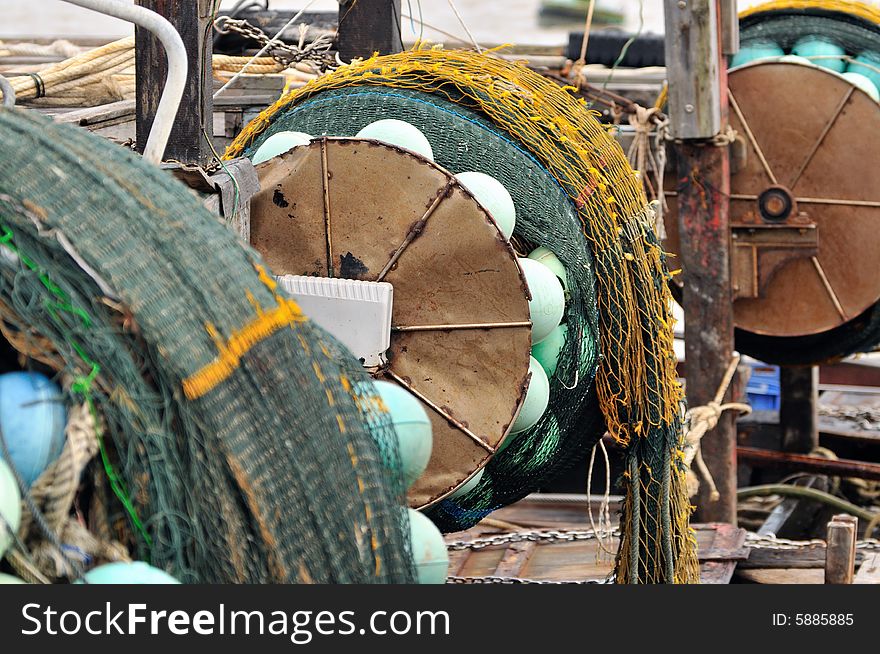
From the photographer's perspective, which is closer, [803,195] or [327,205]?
[327,205]

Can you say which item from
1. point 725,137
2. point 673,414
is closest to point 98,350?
point 673,414

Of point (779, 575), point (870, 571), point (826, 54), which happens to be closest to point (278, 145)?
point (779, 575)

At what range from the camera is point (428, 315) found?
9.65 ft

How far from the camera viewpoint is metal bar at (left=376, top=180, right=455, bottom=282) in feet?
9.59

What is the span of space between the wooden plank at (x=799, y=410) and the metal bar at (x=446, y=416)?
15.9 ft

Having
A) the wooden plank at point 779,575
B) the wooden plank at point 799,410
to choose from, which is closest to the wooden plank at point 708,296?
the wooden plank at point 779,575

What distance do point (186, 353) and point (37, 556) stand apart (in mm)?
330

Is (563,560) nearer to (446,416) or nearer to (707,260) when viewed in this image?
(707,260)

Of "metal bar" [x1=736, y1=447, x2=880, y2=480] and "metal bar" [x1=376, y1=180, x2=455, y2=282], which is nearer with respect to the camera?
"metal bar" [x1=376, y1=180, x2=455, y2=282]

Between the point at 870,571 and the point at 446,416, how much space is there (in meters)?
3.12

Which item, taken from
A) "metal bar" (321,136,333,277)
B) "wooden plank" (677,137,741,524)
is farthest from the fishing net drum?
"metal bar" (321,136,333,277)

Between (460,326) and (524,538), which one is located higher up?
(460,326)

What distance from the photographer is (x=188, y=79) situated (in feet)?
9.81

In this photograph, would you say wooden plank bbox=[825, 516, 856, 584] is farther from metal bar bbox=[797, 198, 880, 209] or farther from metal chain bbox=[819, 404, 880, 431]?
metal chain bbox=[819, 404, 880, 431]
